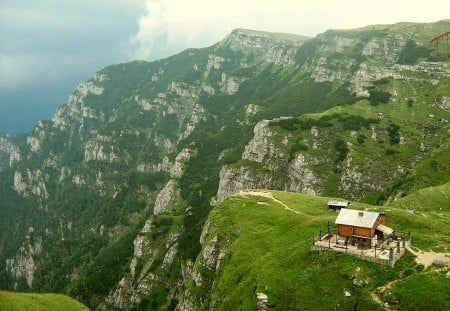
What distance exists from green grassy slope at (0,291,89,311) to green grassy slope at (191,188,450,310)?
33.6 meters

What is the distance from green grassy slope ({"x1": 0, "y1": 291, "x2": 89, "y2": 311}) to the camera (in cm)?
8806

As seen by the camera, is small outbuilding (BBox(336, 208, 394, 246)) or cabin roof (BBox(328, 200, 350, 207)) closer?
small outbuilding (BBox(336, 208, 394, 246))

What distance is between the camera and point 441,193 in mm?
147625

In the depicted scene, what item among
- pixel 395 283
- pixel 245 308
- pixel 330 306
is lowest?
pixel 245 308

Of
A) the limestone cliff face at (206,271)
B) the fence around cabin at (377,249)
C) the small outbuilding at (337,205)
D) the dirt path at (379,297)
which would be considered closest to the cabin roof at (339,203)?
the small outbuilding at (337,205)

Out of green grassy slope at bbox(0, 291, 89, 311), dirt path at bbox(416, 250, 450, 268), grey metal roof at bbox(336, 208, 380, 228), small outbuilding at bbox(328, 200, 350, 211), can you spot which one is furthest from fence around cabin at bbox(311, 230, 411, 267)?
green grassy slope at bbox(0, 291, 89, 311)

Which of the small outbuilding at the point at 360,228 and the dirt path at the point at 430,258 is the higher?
the small outbuilding at the point at 360,228

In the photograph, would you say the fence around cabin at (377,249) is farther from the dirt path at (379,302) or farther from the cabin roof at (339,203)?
the cabin roof at (339,203)

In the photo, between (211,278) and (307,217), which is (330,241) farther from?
(211,278)

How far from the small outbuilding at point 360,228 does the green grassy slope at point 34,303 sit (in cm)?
6343

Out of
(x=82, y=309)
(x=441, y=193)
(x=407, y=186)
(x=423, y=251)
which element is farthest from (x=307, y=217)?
(x=407, y=186)

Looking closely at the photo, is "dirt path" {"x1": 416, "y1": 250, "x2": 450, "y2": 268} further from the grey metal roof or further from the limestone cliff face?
the limestone cliff face

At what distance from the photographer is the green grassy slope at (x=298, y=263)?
81.6m

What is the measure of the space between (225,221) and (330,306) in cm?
6336
